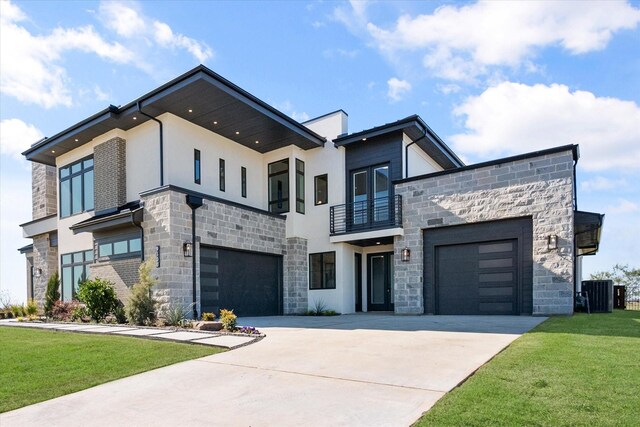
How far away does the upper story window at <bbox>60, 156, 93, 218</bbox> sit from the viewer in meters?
15.2

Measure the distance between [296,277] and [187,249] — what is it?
478cm

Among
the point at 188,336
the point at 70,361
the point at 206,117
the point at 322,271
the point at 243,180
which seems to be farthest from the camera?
the point at 243,180

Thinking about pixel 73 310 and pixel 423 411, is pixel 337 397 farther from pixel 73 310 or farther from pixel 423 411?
pixel 73 310

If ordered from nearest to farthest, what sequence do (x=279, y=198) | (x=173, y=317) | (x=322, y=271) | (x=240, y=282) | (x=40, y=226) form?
(x=173, y=317)
(x=240, y=282)
(x=322, y=271)
(x=279, y=198)
(x=40, y=226)

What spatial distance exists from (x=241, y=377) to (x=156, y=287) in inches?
290

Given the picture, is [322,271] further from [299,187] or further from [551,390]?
[551,390]

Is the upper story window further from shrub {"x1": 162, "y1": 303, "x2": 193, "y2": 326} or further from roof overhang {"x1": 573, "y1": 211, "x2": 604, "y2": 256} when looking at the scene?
roof overhang {"x1": 573, "y1": 211, "x2": 604, "y2": 256}

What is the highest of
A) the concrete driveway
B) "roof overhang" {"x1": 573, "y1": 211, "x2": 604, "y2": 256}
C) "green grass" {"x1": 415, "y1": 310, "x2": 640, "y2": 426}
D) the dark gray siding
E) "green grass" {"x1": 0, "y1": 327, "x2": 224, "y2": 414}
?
the dark gray siding

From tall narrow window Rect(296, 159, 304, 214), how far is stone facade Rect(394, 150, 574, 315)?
153 inches

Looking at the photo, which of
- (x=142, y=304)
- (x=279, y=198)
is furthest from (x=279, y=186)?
(x=142, y=304)

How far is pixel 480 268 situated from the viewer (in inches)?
483

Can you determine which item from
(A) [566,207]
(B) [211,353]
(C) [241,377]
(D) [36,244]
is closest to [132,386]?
(C) [241,377]

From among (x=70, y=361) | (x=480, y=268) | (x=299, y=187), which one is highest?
(x=299, y=187)

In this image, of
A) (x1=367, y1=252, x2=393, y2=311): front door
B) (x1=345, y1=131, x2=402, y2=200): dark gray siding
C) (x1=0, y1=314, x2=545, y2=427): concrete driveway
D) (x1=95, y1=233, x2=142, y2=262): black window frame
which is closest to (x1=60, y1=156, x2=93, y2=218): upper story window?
(x1=95, y1=233, x2=142, y2=262): black window frame
